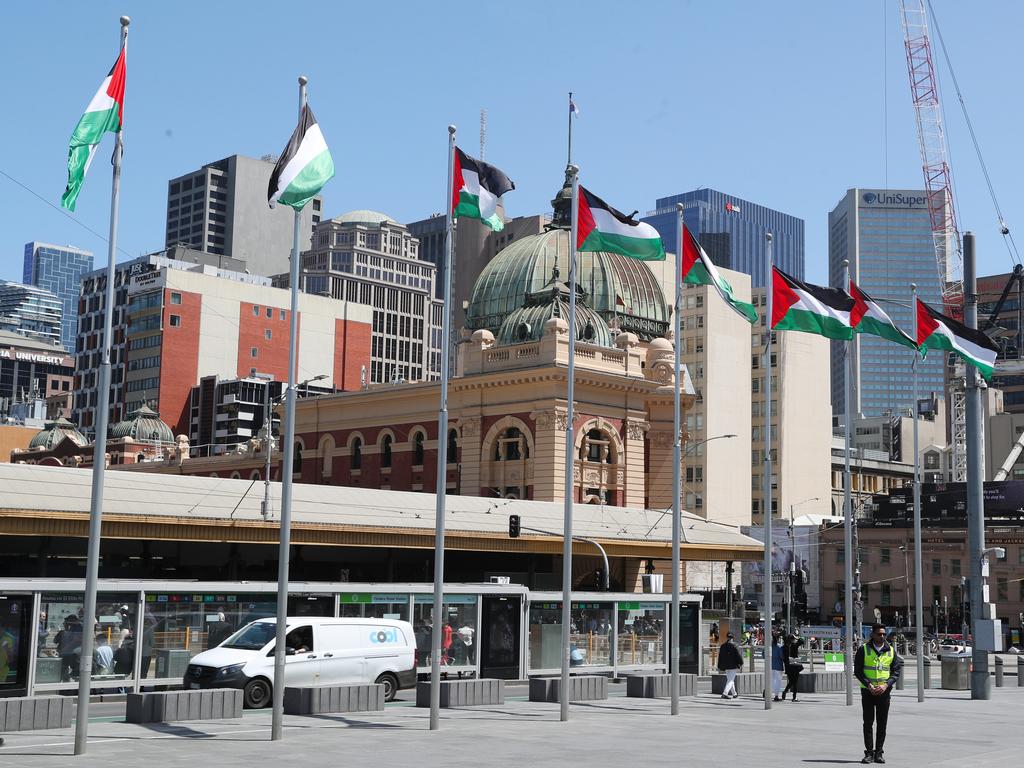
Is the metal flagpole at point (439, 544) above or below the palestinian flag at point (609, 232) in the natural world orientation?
below

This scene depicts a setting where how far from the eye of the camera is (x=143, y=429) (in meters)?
129

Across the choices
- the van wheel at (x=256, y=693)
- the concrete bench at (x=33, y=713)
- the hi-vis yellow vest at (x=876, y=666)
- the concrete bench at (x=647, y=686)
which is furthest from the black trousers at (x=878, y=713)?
the concrete bench at (x=33, y=713)

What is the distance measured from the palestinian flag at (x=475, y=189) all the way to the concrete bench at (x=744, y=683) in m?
14.9

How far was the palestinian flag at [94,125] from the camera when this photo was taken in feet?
72.8

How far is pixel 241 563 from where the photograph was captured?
5884cm

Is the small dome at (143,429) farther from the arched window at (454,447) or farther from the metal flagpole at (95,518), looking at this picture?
the metal flagpole at (95,518)

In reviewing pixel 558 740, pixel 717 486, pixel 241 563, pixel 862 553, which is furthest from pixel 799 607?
pixel 558 740

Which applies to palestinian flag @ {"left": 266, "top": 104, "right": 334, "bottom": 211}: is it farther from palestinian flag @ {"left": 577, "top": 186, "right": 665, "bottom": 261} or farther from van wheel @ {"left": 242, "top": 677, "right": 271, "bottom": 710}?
van wheel @ {"left": 242, "top": 677, "right": 271, "bottom": 710}

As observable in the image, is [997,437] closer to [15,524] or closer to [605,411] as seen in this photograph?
[605,411]

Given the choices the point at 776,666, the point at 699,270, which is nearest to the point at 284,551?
the point at 699,270

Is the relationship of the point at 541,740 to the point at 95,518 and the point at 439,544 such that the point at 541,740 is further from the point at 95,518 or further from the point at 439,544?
the point at 95,518

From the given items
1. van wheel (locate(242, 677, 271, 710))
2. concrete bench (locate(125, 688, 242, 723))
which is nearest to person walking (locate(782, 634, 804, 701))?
van wheel (locate(242, 677, 271, 710))

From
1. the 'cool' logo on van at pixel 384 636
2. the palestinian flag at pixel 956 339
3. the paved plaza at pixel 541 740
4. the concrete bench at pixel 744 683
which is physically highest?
the palestinian flag at pixel 956 339

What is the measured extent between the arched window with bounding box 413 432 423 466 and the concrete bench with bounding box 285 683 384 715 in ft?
156
